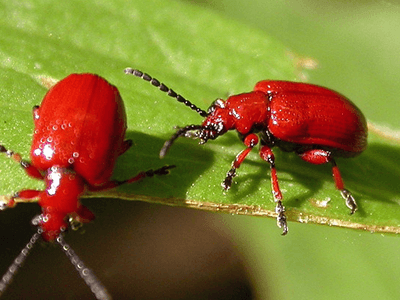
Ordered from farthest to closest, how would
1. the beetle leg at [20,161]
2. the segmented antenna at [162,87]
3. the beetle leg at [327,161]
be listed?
the segmented antenna at [162,87] < the beetle leg at [327,161] < the beetle leg at [20,161]

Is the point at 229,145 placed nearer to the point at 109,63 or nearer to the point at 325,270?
the point at 109,63

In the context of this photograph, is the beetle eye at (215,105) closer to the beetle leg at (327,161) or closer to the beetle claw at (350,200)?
the beetle leg at (327,161)

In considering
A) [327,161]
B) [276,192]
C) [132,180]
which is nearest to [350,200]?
[327,161]

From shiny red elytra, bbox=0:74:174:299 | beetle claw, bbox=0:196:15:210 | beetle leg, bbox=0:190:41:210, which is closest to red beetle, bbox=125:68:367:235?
shiny red elytra, bbox=0:74:174:299

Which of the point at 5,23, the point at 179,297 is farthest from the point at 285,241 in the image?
the point at 5,23

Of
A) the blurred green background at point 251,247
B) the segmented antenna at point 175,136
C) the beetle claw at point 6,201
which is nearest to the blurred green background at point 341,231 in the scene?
the blurred green background at point 251,247

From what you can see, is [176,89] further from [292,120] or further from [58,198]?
[58,198]

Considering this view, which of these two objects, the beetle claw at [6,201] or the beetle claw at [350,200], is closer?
the beetle claw at [6,201]
